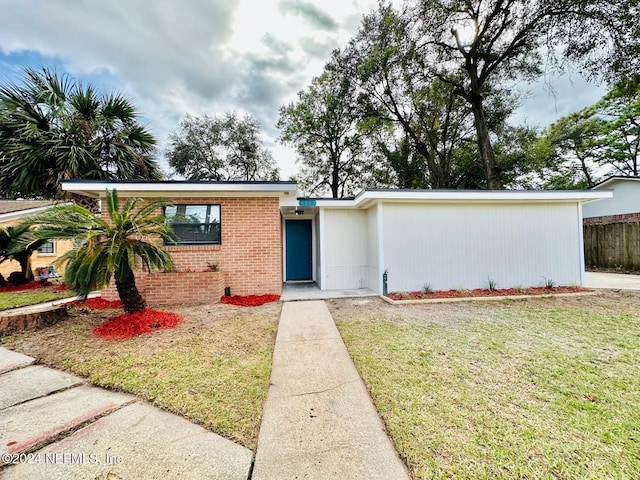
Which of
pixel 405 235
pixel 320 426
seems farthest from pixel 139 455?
pixel 405 235

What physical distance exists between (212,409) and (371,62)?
50.2 ft

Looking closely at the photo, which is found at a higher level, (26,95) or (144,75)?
(144,75)

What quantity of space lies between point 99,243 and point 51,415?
2660 millimetres

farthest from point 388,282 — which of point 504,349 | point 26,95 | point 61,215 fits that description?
point 26,95

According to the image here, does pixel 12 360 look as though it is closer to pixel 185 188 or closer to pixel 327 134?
pixel 185 188

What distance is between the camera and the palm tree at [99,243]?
394 centimetres

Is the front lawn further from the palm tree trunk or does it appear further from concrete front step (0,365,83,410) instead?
the palm tree trunk

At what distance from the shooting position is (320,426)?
2.11m

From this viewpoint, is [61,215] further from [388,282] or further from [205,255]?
[388,282]

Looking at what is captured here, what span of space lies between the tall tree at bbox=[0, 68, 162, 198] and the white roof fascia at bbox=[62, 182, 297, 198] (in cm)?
197

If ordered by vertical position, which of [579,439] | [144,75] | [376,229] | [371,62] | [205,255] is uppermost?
[371,62]

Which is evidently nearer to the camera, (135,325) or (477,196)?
(135,325)

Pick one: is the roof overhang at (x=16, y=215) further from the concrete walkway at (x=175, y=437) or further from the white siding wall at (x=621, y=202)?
the white siding wall at (x=621, y=202)

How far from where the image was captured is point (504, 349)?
353cm
